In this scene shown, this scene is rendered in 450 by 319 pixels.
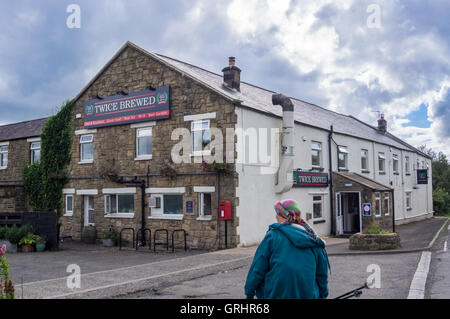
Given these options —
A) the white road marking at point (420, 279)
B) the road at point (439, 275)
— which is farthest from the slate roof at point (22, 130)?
the road at point (439, 275)

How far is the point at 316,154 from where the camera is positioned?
21.0 meters

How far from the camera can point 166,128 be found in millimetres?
18109

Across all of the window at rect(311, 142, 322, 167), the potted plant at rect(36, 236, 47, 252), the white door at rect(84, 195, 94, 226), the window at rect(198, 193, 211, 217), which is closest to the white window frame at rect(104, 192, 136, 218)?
the white door at rect(84, 195, 94, 226)

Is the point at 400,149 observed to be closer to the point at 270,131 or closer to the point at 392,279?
the point at 270,131

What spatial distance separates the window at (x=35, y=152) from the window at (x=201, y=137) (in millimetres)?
10420

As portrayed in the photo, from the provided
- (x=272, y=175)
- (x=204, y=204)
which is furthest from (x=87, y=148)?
→ (x=272, y=175)

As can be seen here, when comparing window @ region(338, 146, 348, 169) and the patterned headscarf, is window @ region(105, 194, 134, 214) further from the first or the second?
the patterned headscarf

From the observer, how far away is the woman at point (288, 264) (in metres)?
4.24

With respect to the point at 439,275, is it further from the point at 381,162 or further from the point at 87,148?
the point at 381,162

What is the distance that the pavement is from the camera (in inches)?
356

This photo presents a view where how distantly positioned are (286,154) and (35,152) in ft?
46.0

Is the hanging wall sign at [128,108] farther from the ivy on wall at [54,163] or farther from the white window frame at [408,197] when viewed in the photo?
the white window frame at [408,197]
